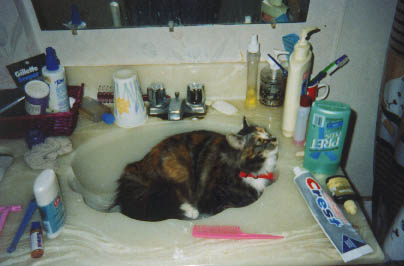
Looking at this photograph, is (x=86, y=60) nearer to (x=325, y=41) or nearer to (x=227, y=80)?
(x=227, y=80)

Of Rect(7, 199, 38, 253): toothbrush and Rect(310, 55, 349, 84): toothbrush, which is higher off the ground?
Rect(310, 55, 349, 84): toothbrush

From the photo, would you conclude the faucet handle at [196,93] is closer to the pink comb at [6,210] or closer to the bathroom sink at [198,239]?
the bathroom sink at [198,239]

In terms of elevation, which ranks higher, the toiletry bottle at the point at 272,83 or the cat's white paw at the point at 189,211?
the toiletry bottle at the point at 272,83

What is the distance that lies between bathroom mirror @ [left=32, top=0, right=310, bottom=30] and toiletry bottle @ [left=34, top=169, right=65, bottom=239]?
0.59 m

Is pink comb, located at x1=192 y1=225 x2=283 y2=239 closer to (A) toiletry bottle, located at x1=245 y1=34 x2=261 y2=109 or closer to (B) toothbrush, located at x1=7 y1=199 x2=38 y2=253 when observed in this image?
(B) toothbrush, located at x1=7 y1=199 x2=38 y2=253

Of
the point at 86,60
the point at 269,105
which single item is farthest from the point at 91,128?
the point at 269,105

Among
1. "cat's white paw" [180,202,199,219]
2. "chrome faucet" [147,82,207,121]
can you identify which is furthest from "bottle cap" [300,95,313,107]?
"cat's white paw" [180,202,199,219]

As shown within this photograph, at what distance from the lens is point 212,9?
1046mm

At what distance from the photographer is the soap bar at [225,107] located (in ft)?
3.72

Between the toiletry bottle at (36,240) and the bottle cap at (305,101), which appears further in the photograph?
the bottle cap at (305,101)

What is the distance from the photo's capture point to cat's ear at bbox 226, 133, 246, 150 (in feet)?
3.15

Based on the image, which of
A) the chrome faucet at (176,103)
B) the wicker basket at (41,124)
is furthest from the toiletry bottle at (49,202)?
the chrome faucet at (176,103)

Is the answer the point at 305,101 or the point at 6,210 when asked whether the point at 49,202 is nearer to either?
the point at 6,210

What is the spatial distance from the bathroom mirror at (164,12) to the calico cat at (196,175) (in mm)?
388
